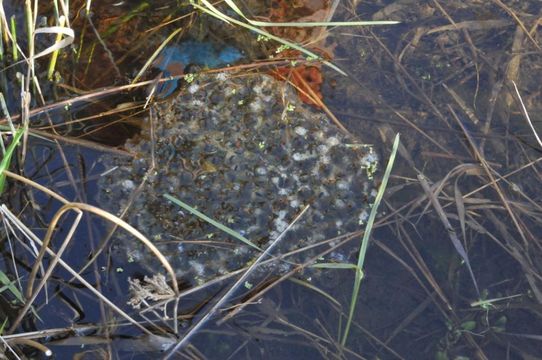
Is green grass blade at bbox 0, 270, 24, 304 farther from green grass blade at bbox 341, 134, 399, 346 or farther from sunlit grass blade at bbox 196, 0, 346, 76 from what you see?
sunlit grass blade at bbox 196, 0, 346, 76

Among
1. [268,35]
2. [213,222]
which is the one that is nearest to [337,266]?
[213,222]

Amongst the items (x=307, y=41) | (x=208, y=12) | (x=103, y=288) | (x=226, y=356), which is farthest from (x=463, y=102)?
(x=103, y=288)

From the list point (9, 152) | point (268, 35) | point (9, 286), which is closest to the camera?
point (9, 152)

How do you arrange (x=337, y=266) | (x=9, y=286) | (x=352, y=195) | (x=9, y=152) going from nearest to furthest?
(x=9, y=152), (x=9, y=286), (x=337, y=266), (x=352, y=195)

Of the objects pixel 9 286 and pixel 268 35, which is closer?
pixel 9 286

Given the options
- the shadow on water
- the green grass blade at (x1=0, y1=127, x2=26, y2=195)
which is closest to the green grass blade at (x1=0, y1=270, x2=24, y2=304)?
the shadow on water

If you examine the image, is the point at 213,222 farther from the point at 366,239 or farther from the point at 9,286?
the point at 9,286

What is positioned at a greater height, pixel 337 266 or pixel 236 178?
pixel 236 178
